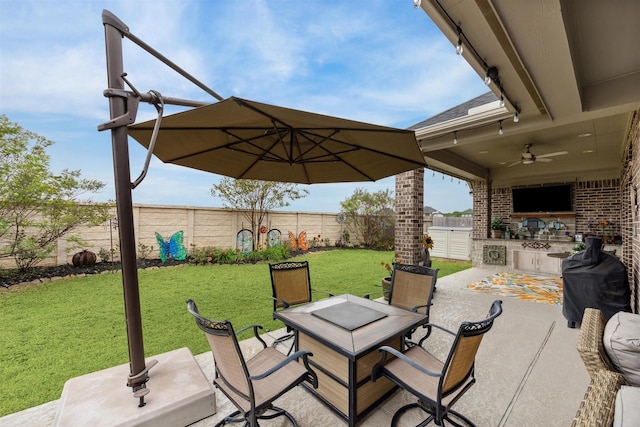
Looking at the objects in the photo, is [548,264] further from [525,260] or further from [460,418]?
[460,418]

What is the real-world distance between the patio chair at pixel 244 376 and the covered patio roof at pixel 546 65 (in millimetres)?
2330

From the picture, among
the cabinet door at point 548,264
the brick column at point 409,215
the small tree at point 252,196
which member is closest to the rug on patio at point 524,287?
the cabinet door at point 548,264

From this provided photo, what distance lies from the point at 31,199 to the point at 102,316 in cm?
350

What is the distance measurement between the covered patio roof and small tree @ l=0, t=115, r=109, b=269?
24.1 feet

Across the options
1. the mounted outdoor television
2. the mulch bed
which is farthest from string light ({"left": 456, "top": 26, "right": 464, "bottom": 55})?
the mounted outdoor television

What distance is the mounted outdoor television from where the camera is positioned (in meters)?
7.85

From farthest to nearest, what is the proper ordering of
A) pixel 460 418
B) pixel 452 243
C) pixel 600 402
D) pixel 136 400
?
pixel 452 243 < pixel 460 418 < pixel 136 400 < pixel 600 402

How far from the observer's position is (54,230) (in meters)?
5.98

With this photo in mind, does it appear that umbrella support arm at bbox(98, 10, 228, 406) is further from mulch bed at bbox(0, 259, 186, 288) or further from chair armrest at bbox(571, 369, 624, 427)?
mulch bed at bbox(0, 259, 186, 288)

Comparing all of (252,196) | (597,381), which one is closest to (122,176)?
(597,381)

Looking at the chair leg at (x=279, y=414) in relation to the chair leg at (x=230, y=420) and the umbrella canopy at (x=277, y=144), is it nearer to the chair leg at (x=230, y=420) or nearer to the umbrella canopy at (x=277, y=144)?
the chair leg at (x=230, y=420)

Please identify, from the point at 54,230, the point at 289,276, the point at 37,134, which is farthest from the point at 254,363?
the point at 37,134

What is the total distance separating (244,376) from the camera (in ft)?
5.10

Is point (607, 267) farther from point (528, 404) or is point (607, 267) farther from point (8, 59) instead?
point (8, 59)
